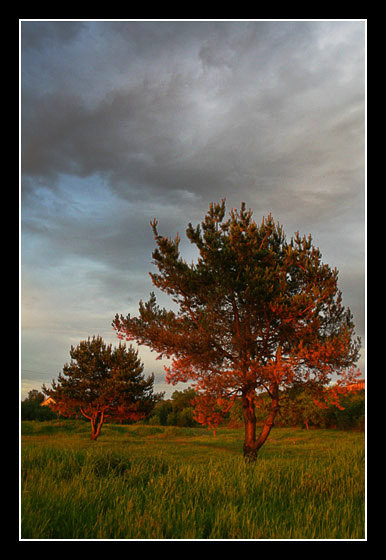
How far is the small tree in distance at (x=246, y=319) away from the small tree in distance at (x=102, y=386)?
13.2 m

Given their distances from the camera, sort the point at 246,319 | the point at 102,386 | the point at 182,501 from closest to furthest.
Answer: the point at 182,501 < the point at 246,319 < the point at 102,386

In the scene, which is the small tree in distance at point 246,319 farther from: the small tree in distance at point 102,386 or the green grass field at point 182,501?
the small tree in distance at point 102,386

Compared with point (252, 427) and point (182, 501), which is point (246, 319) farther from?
point (182, 501)

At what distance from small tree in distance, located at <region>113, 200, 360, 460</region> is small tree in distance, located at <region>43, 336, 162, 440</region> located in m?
13.2

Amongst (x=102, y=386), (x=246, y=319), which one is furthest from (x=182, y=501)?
(x=102, y=386)

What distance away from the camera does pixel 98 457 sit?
8.04 metres

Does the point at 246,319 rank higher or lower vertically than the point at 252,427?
higher

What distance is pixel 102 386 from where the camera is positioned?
2895 cm

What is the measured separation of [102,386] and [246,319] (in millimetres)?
17713

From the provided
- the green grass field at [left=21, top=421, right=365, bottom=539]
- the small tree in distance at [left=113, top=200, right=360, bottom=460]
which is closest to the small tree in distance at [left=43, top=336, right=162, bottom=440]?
the small tree in distance at [left=113, top=200, right=360, bottom=460]

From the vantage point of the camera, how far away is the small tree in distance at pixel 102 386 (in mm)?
28500
